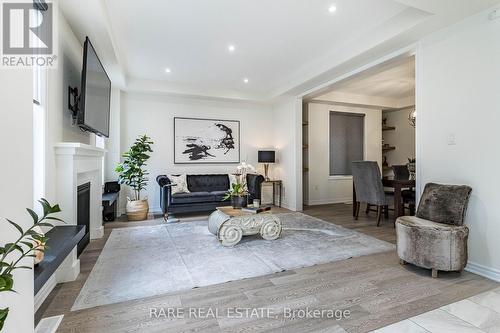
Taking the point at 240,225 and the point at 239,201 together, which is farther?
the point at 239,201

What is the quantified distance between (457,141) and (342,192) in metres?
4.17

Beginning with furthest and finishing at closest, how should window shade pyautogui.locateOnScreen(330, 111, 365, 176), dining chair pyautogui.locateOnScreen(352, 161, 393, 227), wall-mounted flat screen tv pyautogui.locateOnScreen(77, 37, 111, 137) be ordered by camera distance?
1. window shade pyautogui.locateOnScreen(330, 111, 365, 176)
2. dining chair pyautogui.locateOnScreen(352, 161, 393, 227)
3. wall-mounted flat screen tv pyautogui.locateOnScreen(77, 37, 111, 137)

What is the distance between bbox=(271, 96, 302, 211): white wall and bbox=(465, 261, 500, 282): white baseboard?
326 centimetres

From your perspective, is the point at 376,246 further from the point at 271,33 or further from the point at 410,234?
the point at 271,33

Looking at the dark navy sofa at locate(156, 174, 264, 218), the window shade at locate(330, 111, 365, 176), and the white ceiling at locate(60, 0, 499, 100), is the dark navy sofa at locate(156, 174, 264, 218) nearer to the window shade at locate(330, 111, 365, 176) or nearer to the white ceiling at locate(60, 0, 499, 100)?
the white ceiling at locate(60, 0, 499, 100)

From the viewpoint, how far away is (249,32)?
130 inches

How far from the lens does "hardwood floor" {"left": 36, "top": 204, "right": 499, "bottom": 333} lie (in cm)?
168

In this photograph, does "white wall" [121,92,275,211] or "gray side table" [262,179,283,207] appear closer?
"white wall" [121,92,275,211]

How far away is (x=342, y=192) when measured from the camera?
6738 millimetres

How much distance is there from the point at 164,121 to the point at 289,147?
2.95 m

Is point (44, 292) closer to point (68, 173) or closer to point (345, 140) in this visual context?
point (68, 173)

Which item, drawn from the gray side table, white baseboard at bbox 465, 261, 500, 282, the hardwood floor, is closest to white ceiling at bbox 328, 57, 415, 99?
the gray side table

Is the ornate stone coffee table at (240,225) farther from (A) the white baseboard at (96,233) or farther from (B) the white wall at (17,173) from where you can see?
(B) the white wall at (17,173)

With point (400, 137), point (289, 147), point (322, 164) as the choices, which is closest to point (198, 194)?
point (289, 147)
